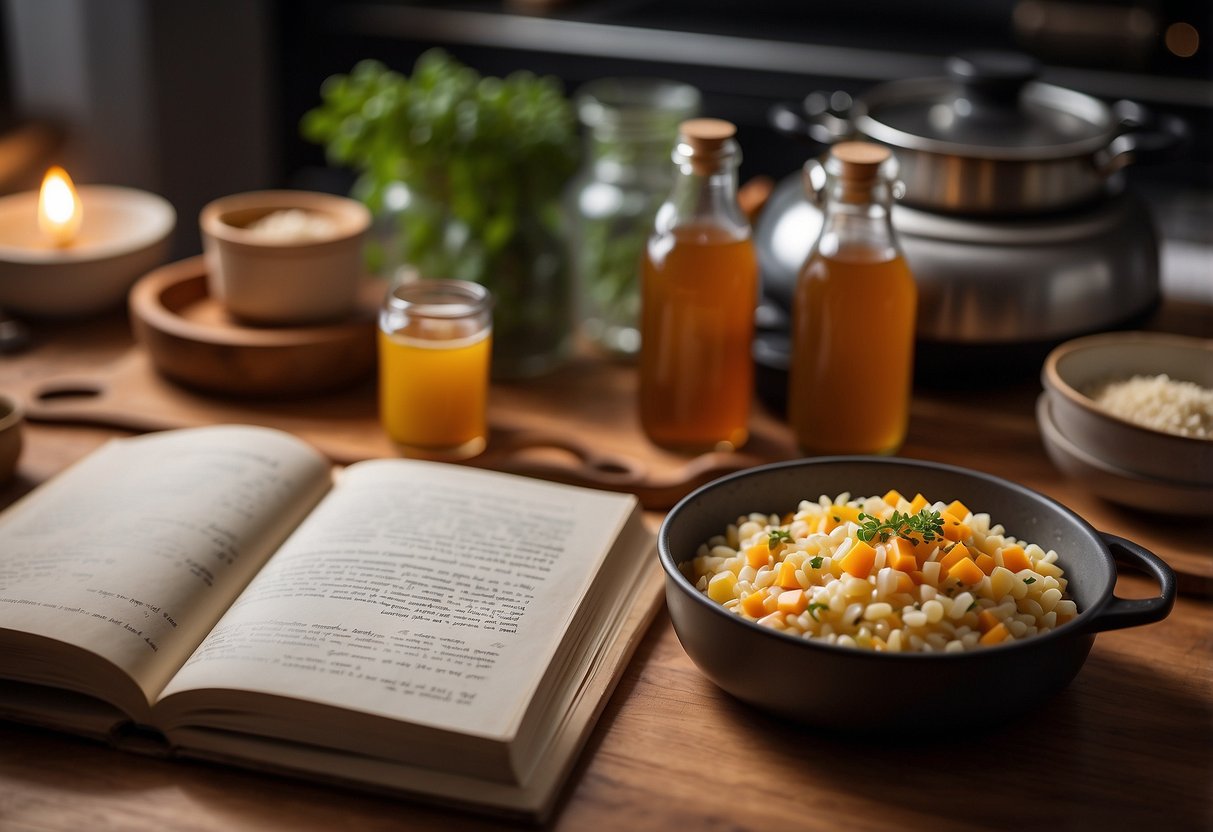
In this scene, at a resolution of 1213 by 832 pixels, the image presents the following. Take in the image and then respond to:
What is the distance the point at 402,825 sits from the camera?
0.89 metres

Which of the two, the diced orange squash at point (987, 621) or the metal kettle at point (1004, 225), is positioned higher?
the metal kettle at point (1004, 225)

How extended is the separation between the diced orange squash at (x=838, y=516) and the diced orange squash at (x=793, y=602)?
95 mm

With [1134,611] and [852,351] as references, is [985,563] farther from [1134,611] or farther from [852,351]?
[852,351]

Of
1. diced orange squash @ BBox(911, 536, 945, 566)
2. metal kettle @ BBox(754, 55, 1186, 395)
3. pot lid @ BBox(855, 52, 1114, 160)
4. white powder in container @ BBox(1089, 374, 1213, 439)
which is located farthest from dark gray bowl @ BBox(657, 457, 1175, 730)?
pot lid @ BBox(855, 52, 1114, 160)

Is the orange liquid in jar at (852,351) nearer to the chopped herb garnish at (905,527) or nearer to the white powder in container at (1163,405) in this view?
the white powder in container at (1163,405)

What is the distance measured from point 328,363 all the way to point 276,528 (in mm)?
399

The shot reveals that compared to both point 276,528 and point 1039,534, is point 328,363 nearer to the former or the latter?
point 276,528

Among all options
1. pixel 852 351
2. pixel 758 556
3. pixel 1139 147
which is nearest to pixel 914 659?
pixel 758 556

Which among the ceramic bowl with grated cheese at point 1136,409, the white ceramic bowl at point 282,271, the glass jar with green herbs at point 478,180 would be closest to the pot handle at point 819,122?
the glass jar with green herbs at point 478,180

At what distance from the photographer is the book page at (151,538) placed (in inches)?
39.2

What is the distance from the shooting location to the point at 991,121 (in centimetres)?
150

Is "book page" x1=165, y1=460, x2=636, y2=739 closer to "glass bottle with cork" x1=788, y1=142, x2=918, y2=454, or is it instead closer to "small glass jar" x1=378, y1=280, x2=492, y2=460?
"small glass jar" x1=378, y1=280, x2=492, y2=460

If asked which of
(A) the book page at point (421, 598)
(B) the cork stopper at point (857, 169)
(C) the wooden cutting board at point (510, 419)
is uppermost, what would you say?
(B) the cork stopper at point (857, 169)

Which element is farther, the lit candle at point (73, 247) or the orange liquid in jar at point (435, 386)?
the lit candle at point (73, 247)
